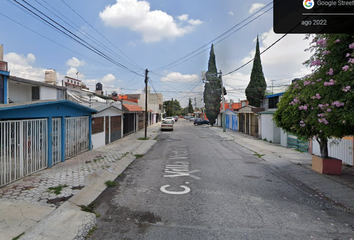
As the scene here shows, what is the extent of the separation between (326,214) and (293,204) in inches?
24.3

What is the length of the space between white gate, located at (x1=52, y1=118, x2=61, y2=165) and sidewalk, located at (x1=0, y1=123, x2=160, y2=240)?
0.43m

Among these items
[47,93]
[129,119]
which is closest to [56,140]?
[47,93]

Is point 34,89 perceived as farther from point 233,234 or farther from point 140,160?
point 233,234

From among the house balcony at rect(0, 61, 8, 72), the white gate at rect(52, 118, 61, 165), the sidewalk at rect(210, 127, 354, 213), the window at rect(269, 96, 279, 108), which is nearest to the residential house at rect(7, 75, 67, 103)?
the house balcony at rect(0, 61, 8, 72)

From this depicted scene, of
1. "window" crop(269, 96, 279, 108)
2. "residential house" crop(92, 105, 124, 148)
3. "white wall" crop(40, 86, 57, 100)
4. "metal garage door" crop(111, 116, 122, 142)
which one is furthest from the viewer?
"window" crop(269, 96, 279, 108)

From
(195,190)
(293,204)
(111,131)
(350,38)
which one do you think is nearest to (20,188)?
(195,190)

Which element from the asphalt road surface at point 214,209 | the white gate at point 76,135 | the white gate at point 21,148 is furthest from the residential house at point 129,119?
the asphalt road surface at point 214,209

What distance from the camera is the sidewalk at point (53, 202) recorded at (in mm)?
3262

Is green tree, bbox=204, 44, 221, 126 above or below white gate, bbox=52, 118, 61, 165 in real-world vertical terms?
above

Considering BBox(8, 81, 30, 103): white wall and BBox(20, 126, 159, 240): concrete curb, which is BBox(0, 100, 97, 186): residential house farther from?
BBox(8, 81, 30, 103): white wall

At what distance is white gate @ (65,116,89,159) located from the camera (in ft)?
28.3

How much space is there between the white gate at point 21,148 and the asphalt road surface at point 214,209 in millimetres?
2796

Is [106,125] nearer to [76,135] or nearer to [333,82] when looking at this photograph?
[76,135]

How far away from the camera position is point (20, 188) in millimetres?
5062
